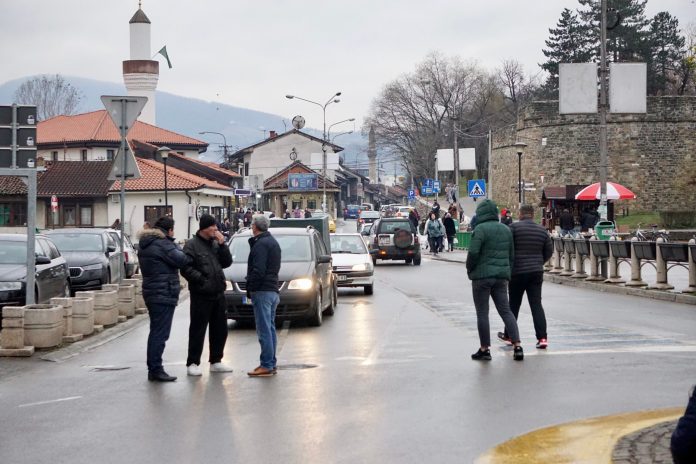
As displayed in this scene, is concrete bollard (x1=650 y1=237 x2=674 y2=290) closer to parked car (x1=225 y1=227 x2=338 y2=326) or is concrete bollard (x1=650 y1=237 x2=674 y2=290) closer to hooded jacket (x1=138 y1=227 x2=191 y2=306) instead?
parked car (x1=225 y1=227 x2=338 y2=326)

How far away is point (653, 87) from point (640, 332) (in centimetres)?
8558

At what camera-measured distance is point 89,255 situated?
2322cm

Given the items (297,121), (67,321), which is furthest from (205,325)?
(297,121)

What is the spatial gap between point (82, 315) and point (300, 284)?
3447mm

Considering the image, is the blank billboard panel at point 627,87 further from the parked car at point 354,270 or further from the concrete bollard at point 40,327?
the concrete bollard at point 40,327

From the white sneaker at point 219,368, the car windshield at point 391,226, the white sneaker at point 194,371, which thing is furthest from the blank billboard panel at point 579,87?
the white sneaker at point 194,371

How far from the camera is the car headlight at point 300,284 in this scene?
54.0 feet

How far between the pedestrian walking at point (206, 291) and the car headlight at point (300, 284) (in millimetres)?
4878

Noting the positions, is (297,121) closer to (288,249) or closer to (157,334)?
(288,249)

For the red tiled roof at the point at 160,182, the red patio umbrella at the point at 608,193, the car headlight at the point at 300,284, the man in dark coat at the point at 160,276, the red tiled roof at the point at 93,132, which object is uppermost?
the red tiled roof at the point at 93,132

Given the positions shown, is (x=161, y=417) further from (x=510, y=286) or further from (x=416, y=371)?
(x=510, y=286)

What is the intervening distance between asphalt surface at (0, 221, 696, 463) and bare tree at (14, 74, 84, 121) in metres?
119

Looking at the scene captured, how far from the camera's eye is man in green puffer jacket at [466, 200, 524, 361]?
1201cm

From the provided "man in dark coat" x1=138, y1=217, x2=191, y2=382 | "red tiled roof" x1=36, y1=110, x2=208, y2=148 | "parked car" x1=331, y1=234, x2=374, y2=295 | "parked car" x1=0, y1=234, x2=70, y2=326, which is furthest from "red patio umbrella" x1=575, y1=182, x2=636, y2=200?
"red tiled roof" x1=36, y1=110, x2=208, y2=148
